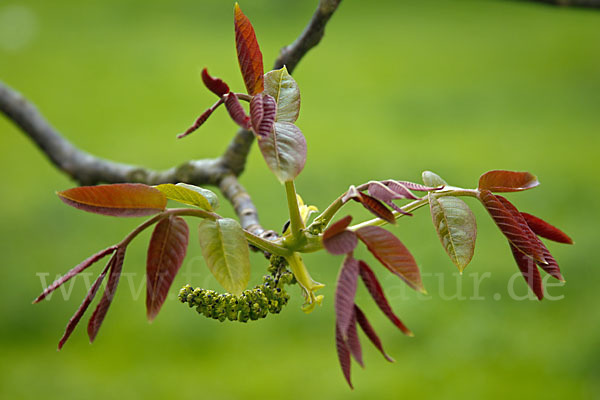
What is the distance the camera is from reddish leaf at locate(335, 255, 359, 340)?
0.48m

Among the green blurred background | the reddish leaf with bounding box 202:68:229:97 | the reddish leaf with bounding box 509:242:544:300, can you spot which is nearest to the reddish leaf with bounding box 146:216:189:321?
the reddish leaf with bounding box 202:68:229:97

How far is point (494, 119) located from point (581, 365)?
2059mm

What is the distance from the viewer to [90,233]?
10.2 feet

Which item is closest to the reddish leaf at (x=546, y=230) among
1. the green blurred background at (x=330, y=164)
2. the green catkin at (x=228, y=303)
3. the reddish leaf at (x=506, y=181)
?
the reddish leaf at (x=506, y=181)

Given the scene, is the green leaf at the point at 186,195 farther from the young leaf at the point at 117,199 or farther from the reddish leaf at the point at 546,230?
the reddish leaf at the point at 546,230

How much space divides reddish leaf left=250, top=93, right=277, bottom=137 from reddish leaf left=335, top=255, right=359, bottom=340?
13 centimetres

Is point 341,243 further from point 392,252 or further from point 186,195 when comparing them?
point 186,195

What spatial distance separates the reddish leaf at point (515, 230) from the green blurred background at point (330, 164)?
1634 mm

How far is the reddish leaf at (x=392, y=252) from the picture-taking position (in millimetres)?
526

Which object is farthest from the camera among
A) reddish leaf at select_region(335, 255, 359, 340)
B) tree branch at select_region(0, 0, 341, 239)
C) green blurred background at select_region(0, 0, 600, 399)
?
green blurred background at select_region(0, 0, 600, 399)

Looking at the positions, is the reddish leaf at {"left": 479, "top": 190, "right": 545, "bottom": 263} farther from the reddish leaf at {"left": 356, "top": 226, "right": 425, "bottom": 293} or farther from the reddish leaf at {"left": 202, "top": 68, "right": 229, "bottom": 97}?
the reddish leaf at {"left": 202, "top": 68, "right": 229, "bottom": 97}

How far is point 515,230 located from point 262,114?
0.28 meters

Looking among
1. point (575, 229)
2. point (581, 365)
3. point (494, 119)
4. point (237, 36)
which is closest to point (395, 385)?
point (581, 365)

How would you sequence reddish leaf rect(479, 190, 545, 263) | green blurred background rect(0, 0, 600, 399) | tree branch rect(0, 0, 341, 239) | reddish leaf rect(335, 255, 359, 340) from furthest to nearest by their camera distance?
green blurred background rect(0, 0, 600, 399)
tree branch rect(0, 0, 341, 239)
reddish leaf rect(479, 190, 545, 263)
reddish leaf rect(335, 255, 359, 340)
